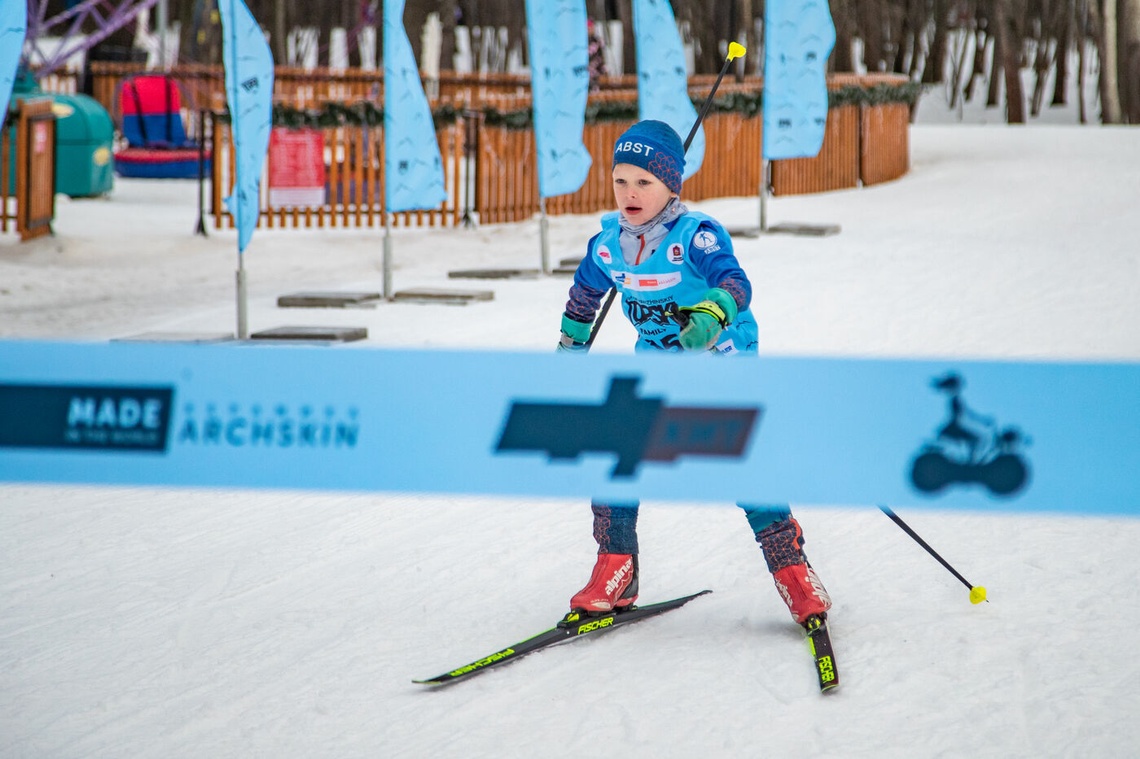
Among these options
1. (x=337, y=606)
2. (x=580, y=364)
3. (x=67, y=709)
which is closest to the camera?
(x=580, y=364)

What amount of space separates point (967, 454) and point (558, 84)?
9.56 metres

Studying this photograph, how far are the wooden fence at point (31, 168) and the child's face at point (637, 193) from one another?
37.7 ft

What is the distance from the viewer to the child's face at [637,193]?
12.2 ft

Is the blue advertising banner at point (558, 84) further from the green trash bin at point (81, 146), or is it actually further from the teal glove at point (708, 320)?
the green trash bin at point (81, 146)

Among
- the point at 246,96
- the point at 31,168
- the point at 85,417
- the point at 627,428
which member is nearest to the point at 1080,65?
the point at 31,168

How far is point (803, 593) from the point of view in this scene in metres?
3.88

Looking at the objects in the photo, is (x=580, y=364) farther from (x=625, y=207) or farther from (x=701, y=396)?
(x=625, y=207)

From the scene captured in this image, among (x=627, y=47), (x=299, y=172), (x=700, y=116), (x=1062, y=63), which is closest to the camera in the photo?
(x=700, y=116)

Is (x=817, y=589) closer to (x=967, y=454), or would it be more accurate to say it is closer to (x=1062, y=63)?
(x=967, y=454)

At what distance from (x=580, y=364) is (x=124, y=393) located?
0.75 metres

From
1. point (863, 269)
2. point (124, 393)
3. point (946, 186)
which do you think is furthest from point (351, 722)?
point (946, 186)

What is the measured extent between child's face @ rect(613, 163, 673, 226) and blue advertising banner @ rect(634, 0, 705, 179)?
816cm

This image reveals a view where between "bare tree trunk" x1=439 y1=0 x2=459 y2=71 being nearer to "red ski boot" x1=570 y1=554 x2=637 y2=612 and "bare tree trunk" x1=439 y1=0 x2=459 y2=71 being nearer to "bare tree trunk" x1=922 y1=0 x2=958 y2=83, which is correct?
"bare tree trunk" x1=922 y1=0 x2=958 y2=83

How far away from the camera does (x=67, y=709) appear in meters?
3.56
